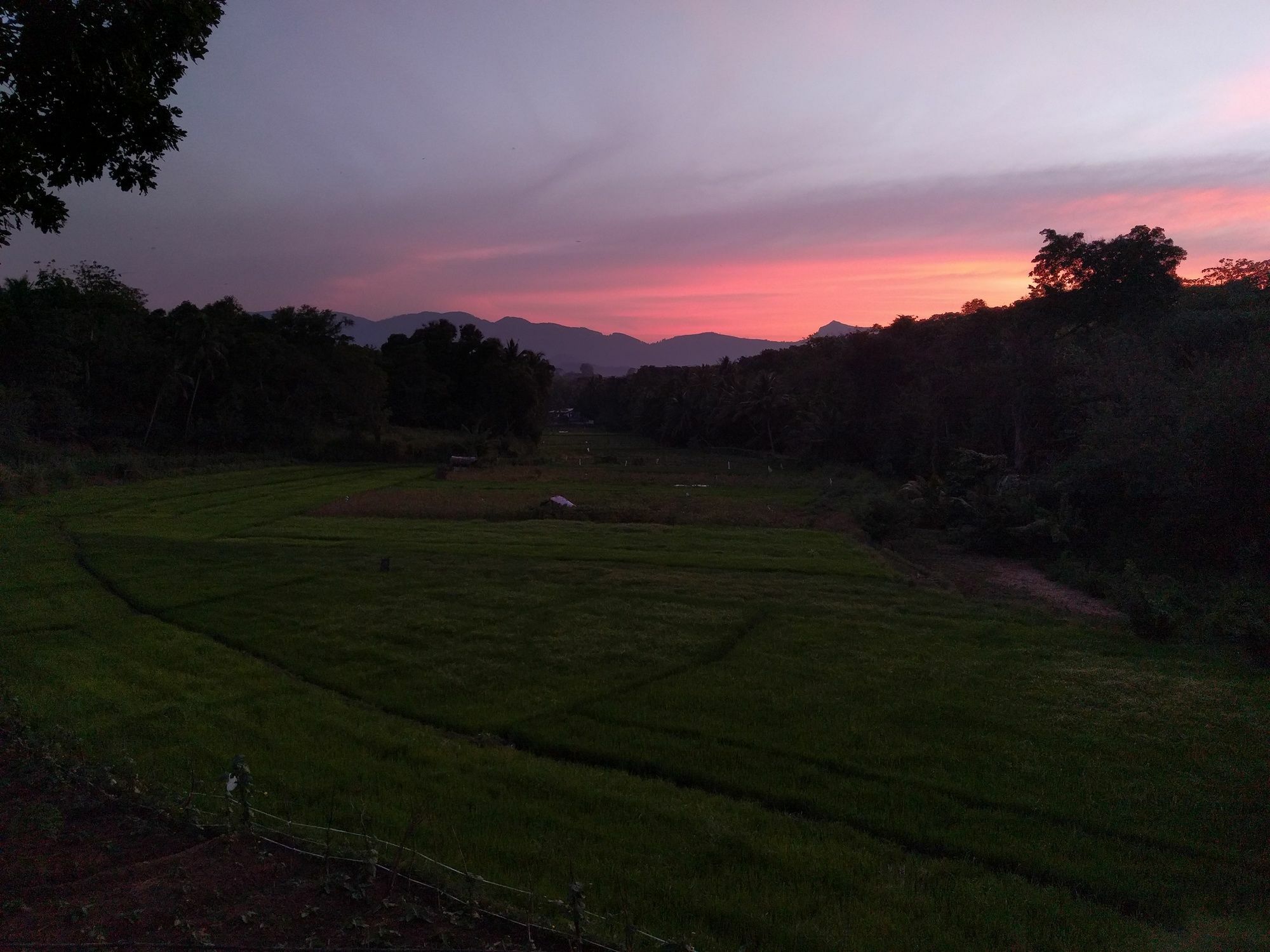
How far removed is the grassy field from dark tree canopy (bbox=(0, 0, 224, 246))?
5.74 metres

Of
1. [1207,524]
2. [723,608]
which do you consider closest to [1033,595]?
[1207,524]

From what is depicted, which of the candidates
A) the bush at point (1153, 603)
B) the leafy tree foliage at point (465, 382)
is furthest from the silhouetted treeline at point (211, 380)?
the bush at point (1153, 603)

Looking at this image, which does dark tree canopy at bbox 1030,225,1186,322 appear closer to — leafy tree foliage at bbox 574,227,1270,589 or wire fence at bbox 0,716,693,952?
leafy tree foliage at bbox 574,227,1270,589

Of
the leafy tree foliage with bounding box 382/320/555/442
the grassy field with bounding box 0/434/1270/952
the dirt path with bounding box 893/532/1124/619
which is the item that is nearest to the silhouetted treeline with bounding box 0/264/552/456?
the leafy tree foliage with bounding box 382/320/555/442

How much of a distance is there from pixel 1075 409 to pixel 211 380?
58.9 m

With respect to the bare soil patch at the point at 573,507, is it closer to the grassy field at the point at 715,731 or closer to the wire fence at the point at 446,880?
the grassy field at the point at 715,731

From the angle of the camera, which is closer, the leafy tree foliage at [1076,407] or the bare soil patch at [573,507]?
the leafy tree foliage at [1076,407]

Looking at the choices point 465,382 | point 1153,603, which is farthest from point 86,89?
point 465,382

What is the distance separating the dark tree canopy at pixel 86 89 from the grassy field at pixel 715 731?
574 centimetres

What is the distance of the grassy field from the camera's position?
6055 mm

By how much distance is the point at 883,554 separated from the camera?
25875 mm

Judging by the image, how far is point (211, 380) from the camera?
60344 millimetres

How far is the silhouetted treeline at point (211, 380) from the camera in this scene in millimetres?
47625

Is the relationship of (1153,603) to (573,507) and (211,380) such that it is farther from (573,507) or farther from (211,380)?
(211,380)
